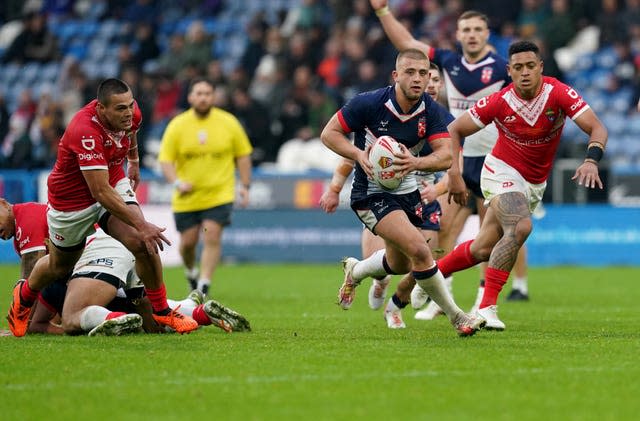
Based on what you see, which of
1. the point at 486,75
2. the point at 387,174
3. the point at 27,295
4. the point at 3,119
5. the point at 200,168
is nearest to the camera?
the point at 387,174

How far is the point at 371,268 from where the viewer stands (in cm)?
1017

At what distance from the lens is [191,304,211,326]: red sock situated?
391 inches

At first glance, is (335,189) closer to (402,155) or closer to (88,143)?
(402,155)

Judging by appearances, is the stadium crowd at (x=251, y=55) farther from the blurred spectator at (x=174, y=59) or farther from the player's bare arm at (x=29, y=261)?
the player's bare arm at (x=29, y=261)

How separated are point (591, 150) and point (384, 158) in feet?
5.38

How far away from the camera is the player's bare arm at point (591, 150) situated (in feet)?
29.7

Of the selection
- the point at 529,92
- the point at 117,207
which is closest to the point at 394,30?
the point at 529,92

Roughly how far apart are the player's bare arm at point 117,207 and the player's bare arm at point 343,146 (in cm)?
150

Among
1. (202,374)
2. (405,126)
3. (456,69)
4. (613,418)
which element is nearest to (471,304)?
(456,69)

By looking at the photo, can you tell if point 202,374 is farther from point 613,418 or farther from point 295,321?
point 295,321

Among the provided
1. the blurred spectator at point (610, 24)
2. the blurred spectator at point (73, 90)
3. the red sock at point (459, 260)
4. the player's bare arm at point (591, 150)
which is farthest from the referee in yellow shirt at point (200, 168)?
the blurred spectator at point (610, 24)

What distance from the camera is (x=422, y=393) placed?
6.55m

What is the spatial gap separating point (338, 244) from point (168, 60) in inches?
307

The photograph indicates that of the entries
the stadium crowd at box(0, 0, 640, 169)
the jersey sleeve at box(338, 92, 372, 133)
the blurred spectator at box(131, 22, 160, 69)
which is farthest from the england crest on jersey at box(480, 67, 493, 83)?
the blurred spectator at box(131, 22, 160, 69)
